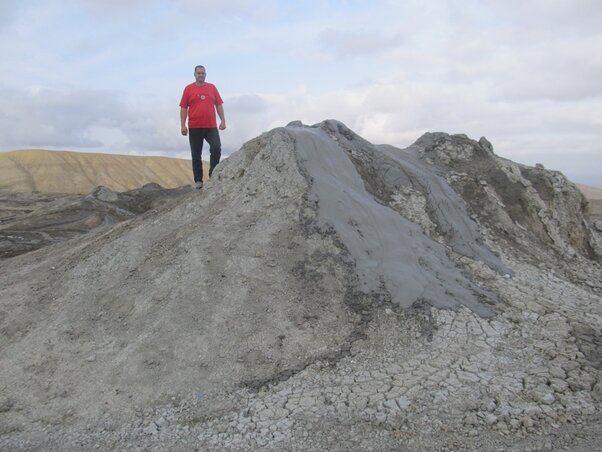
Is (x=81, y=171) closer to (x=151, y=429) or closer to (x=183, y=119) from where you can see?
(x=183, y=119)

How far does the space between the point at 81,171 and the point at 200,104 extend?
121 feet

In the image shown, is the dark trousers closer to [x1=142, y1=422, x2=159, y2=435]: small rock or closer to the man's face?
the man's face

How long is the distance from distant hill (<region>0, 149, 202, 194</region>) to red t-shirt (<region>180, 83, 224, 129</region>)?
31.7 m

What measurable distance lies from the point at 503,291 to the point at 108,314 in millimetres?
3549

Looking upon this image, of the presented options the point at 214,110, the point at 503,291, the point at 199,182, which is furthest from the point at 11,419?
the point at 503,291

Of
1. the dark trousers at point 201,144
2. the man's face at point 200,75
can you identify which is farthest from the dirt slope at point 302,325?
the man's face at point 200,75

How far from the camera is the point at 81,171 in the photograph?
39625mm

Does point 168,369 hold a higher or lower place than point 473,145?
lower

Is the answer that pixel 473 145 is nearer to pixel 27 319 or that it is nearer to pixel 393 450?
pixel 393 450

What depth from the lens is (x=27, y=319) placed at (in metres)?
4.73

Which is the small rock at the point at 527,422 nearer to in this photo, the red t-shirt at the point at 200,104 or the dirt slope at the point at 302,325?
the dirt slope at the point at 302,325

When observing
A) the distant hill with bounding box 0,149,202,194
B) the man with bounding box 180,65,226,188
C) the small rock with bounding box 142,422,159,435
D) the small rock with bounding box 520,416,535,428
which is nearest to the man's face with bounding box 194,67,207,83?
the man with bounding box 180,65,226,188

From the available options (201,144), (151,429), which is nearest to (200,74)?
(201,144)

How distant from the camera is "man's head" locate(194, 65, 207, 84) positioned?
6.05m
